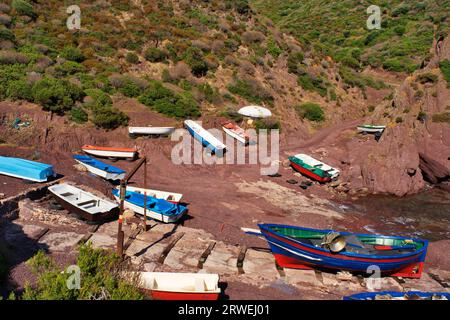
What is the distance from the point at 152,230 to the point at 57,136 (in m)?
14.8

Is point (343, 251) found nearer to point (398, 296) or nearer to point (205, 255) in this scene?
point (398, 296)

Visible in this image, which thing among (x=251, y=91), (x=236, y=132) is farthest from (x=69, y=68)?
(x=251, y=91)

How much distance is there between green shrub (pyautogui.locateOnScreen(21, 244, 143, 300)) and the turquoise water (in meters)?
18.7

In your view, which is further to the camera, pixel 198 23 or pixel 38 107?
pixel 198 23

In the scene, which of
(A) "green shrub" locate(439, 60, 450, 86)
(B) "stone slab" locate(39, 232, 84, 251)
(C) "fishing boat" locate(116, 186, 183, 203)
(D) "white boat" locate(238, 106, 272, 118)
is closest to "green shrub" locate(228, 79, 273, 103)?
(D) "white boat" locate(238, 106, 272, 118)

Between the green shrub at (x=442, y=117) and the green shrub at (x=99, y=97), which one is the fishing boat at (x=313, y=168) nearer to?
the green shrub at (x=442, y=117)

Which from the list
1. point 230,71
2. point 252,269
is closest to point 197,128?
point 230,71

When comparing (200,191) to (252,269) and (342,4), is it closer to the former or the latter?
(252,269)

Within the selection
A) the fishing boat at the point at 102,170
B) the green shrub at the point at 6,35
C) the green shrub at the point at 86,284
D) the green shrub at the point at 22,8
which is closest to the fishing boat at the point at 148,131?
the fishing boat at the point at 102,170

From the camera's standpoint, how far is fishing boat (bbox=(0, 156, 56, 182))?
23578 millimetres

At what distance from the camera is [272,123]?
134ft

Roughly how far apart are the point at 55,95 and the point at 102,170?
10.8 metres

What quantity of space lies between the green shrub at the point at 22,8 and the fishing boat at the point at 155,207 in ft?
118

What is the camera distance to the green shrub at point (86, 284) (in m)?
10.2
